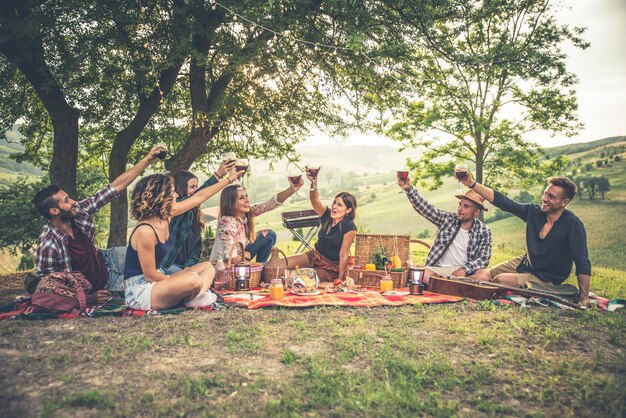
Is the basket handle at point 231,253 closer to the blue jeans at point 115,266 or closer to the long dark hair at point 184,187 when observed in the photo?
the long dark hair at point 184,187

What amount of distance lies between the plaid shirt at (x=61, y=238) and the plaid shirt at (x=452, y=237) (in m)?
4.03

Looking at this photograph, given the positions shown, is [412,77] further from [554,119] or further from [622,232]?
[622,232]

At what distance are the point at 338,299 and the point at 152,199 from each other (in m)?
2.43

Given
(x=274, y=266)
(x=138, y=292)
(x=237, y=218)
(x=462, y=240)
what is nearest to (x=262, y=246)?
(x=274, y=266)

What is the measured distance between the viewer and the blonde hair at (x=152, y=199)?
13.1 ft

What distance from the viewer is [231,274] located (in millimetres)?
5605

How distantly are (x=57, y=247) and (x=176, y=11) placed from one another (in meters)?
4.33

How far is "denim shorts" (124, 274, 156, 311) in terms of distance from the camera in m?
4.16

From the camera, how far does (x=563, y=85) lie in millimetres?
12695

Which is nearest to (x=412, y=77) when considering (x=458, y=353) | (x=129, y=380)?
(x=458, y=353)

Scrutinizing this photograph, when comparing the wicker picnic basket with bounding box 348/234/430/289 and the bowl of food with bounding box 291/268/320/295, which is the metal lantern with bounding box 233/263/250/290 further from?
the wicker picnic basket with bounding box 348/234/430/289

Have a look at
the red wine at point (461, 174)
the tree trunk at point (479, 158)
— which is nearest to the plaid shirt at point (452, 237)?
the red wine at point (461, 174)

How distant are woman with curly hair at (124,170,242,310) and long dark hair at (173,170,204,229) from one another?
2.91 feet

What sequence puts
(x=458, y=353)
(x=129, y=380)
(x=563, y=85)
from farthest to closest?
(x=563, y=85)
(x=458, y=353)
(x=129, y=380)
